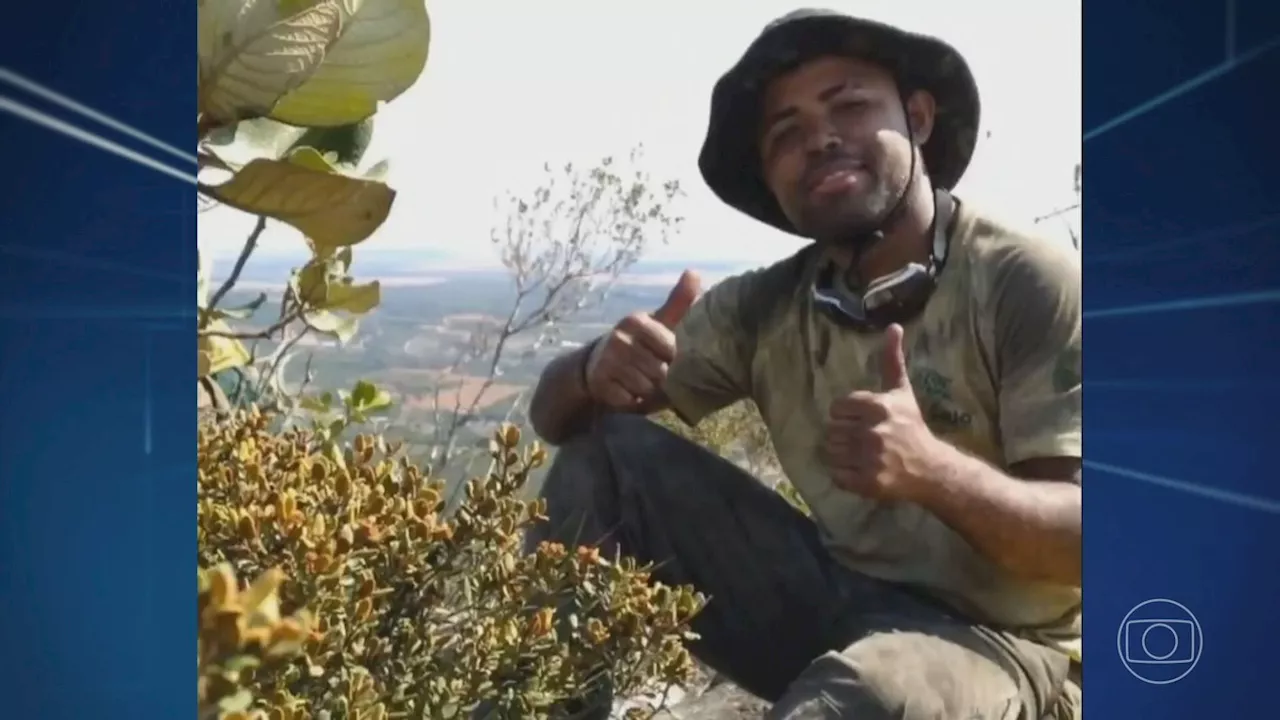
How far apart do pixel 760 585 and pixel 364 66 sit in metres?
0.65

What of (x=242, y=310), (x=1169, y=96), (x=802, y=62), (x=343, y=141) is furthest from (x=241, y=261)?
(x=1169, y=96)

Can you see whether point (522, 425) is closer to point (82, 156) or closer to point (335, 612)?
point (335, 612)

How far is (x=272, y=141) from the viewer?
1.44 metres

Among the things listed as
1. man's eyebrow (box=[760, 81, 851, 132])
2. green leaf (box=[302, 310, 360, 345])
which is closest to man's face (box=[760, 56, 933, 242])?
man's eyebrow (box=[760, 81, 851, 132])

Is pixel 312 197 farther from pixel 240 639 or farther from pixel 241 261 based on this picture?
pixel 240 639

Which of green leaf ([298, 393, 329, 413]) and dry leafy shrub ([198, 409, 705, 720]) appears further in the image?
green leaf ([298, 393, 329, 413])

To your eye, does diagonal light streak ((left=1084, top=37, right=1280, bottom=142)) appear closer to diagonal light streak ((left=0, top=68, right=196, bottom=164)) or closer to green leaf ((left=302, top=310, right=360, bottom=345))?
green leaf ((left=302, top=310, right=360, bottom=345))

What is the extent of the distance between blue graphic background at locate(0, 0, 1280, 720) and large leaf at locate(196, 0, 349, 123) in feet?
0.08

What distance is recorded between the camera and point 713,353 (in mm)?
1469

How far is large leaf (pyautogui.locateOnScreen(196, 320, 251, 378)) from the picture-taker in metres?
1.46

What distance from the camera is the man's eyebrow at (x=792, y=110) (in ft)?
4.66

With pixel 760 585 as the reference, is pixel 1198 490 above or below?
above

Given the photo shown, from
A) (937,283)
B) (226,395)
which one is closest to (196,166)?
(226,395)

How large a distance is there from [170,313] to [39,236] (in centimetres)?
16
